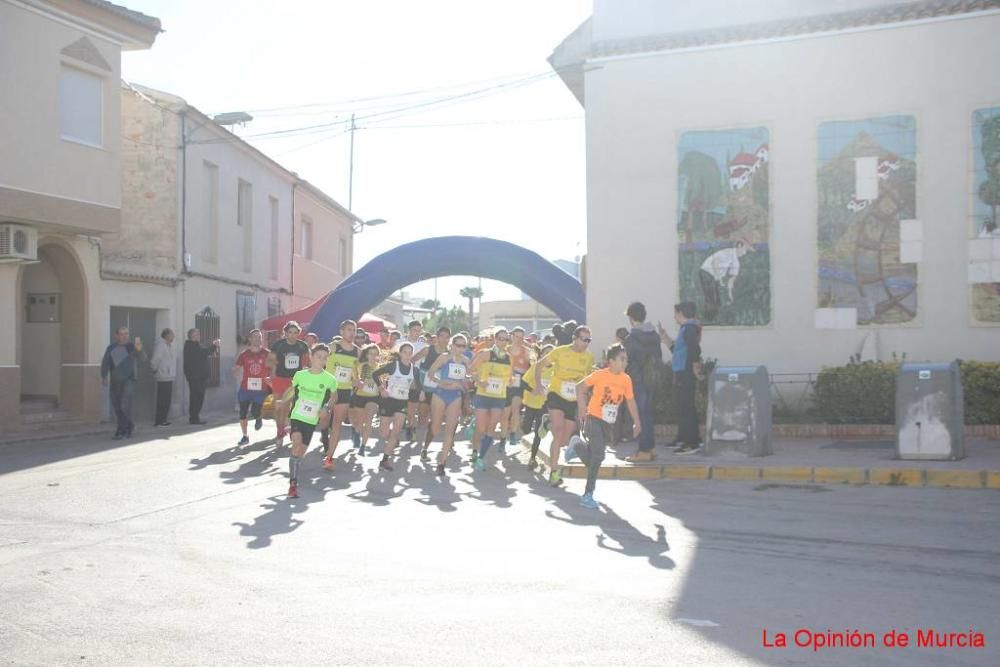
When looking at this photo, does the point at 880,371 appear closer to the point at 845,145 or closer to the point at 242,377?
the point at 845,145

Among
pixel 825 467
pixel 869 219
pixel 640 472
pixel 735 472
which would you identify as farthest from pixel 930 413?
pixel 869 219

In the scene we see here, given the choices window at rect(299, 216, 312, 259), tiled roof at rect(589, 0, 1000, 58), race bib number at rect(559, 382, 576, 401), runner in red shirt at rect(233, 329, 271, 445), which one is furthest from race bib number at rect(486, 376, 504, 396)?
window at rect(299, 216, 312, 259)

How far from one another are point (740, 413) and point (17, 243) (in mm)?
12314

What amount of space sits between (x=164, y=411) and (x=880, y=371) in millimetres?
13276

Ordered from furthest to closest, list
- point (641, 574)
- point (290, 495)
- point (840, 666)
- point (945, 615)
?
point (290, 495) < point (641, 574) < point (945, 615) < point (840, 666)

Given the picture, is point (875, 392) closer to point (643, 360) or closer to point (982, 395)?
point (982, 395)

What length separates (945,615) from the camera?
5.29 meters

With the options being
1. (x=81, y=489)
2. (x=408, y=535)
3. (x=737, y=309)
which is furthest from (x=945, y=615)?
(x=737, y=309)

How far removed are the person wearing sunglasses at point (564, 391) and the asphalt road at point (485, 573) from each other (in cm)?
65

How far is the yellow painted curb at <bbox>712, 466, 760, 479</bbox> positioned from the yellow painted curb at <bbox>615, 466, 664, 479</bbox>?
655 millimetres

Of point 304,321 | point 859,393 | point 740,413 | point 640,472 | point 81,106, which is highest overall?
point 81,106

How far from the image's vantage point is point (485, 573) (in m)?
6.42

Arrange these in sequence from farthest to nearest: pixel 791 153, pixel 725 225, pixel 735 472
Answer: pixel 725 225, pixel 791 153, pixel 735 472

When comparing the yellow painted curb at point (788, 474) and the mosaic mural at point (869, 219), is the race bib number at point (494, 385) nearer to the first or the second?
the yellow painted curb at point (788, 474)
